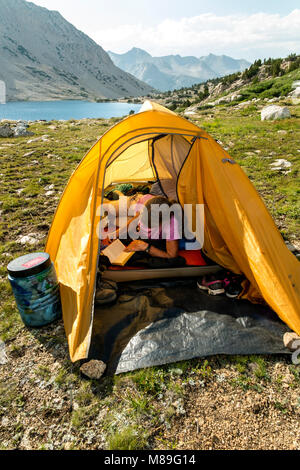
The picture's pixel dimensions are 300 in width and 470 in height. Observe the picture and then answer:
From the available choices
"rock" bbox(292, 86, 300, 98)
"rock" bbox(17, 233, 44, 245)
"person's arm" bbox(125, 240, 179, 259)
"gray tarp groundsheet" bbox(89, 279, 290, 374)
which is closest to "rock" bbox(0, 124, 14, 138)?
"rock" bbox(17, 233, 44, 245)

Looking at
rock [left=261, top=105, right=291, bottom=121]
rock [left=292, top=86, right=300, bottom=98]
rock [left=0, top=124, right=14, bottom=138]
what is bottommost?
rock [left=0, top=124, right=14, bottom=138]

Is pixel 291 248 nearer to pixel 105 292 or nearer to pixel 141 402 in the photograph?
pixel 105 292

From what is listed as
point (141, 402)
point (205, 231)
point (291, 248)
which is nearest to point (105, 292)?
point (141, 402)

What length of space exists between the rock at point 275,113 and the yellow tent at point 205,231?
44.9ft

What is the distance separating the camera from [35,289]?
10.7 ft

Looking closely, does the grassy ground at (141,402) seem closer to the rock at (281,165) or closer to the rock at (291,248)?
the rock at (291,248)

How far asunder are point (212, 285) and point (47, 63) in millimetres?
205834

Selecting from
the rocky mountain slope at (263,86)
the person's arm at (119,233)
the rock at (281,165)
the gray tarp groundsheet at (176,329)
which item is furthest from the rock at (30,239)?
the rocky mountain slope at (263,86)

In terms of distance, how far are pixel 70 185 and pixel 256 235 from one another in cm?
282

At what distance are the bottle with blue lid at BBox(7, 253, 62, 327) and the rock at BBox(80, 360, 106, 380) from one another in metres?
0.92

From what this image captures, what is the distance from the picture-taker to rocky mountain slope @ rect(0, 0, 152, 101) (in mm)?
129875

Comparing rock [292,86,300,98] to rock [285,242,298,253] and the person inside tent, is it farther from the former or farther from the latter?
the person inside tent

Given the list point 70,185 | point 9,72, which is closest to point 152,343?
point 70,185

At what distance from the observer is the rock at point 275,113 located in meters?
15.2
